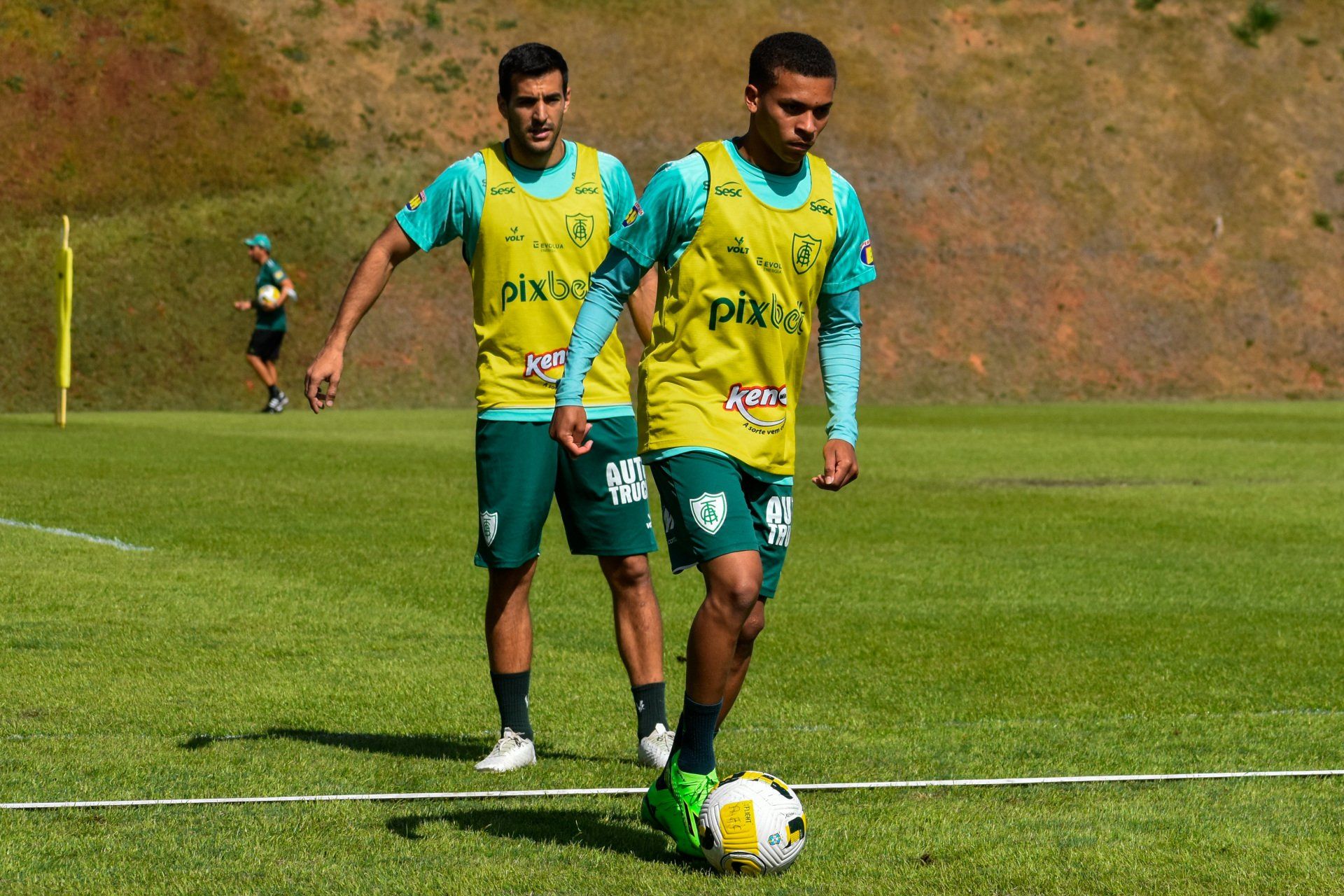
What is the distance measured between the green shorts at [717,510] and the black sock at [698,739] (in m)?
0.40

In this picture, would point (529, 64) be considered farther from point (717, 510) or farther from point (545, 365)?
point (717, 510)

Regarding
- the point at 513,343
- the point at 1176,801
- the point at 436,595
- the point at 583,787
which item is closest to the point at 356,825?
the point at 583,787

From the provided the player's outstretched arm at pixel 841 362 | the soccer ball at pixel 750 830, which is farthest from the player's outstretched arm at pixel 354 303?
the soccer ball at pixel 750 830

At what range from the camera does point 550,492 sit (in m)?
6.62

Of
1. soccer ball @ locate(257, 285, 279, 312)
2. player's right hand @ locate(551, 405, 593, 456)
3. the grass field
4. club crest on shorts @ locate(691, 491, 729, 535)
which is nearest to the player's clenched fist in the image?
club crest on shorts @ locate(691, 491, 729, 535)

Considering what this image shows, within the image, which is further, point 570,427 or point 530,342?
point 530,342

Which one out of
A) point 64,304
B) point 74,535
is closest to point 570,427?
point 74,535

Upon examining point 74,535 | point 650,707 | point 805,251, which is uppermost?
point 805,251

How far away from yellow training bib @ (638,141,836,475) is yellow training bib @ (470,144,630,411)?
3.55 ft

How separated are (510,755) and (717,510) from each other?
158 centimetres

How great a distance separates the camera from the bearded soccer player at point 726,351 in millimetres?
5215

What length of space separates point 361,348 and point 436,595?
116 ft

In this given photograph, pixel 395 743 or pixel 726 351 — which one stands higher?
pixel 726 351

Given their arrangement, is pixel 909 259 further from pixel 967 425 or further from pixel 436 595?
pixel 436 595
